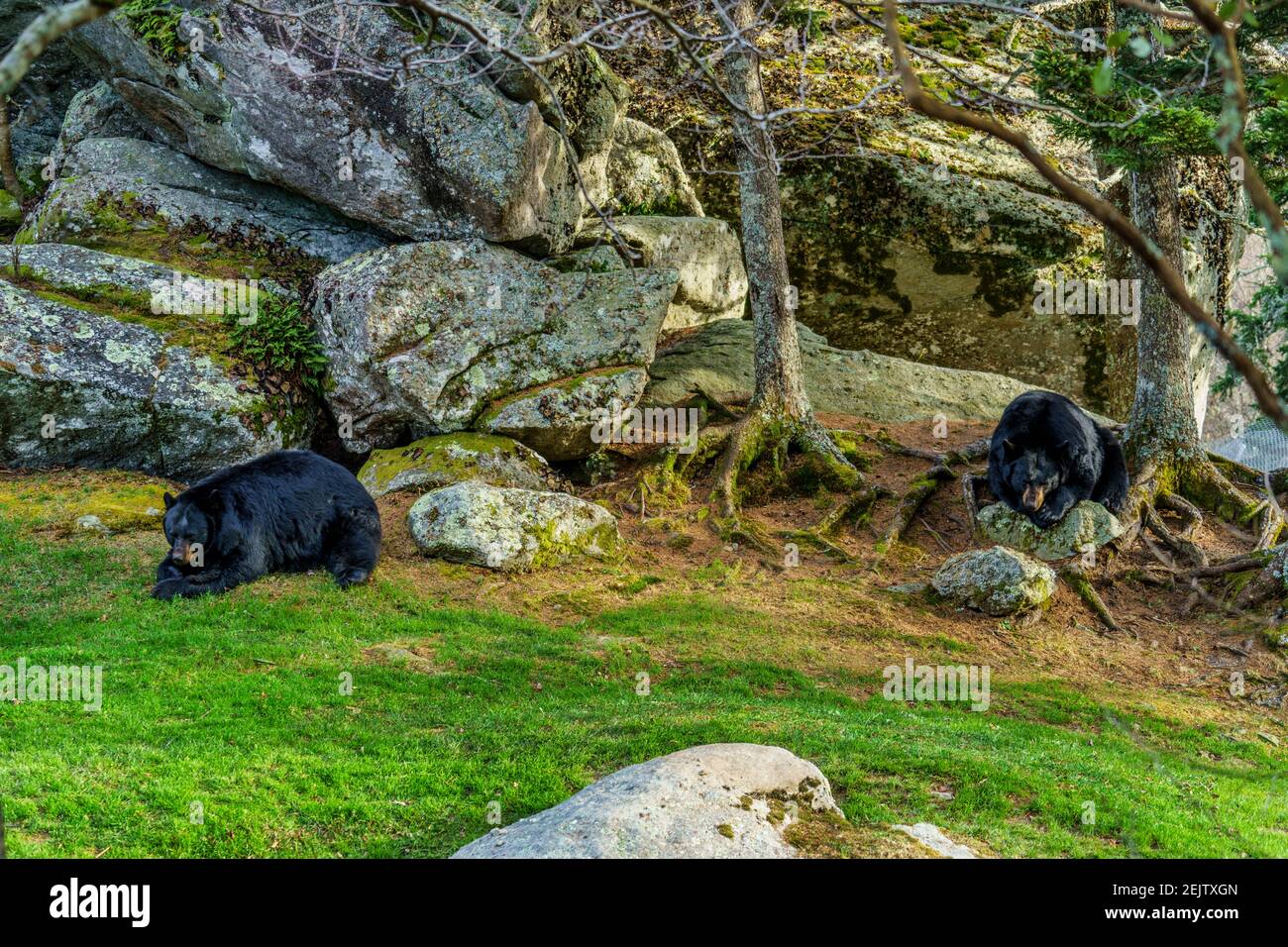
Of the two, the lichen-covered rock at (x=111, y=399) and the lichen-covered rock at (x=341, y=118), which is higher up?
the lichen-covered rock at (x=341, y=118)

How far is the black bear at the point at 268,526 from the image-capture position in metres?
12.1

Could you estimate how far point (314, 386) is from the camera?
55.9 feet

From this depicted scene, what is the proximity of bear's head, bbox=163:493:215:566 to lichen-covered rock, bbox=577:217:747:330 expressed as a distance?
1052cm

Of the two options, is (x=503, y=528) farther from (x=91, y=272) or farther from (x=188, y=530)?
(x=91, y=272)

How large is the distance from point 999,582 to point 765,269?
660 cm

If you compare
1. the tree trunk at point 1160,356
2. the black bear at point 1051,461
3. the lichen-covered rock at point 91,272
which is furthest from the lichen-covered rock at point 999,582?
the lichen-covered rock at point 91,272

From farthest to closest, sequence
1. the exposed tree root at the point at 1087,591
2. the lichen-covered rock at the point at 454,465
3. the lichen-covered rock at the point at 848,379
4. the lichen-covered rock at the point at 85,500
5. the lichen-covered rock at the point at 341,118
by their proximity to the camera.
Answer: the lichen-covered rock at the point at 848,379 → the lichen-covered rock at the point at 341,118 → the lichen-covered rock at the point at 454,465 → the lichen-covered rock at the point at 85,500 → the exposed tree root at the point at 1087,591

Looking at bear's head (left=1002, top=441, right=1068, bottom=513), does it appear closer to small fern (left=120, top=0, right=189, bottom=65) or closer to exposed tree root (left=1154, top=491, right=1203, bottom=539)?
exposed tree root (left=1154, top=491, right=1203, bottom=539)

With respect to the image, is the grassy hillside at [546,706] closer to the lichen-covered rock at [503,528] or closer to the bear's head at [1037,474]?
the lichen-covered rock at [503,528]

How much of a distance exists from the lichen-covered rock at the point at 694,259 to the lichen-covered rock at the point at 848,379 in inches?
48.2

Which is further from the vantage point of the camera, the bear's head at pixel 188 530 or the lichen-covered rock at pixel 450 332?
the lichen-covered rock at pixel 450 332

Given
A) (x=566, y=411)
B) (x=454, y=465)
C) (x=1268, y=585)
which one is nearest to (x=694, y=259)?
(x=566, y=411)

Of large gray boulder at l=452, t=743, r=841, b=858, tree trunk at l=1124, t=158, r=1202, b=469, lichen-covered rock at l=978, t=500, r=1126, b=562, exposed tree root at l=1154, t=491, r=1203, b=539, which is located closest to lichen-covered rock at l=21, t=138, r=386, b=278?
lichen-covered rock at l=978, t=500, r=1126, b=562

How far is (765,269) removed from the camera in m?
17.1
